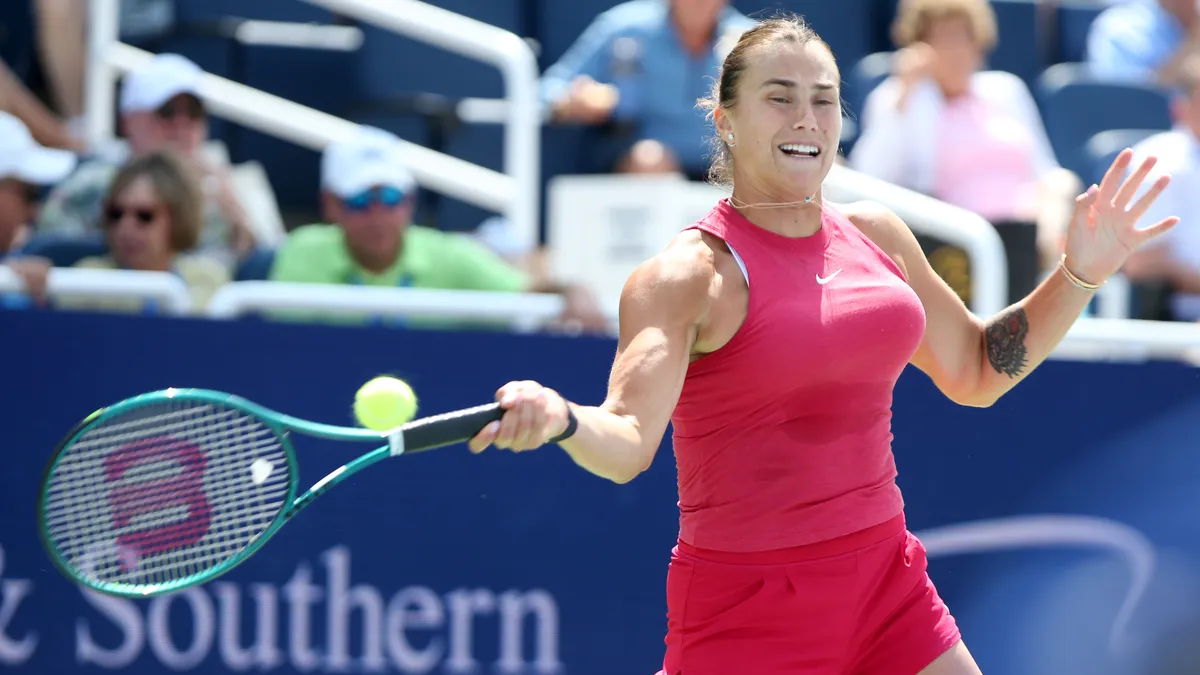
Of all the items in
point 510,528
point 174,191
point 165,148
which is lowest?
point 510,528

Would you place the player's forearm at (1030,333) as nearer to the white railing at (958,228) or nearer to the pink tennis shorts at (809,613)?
the pink tennis shorts at (809,613)

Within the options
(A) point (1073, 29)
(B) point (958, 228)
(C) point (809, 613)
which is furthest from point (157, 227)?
(A) point (1073, 29)

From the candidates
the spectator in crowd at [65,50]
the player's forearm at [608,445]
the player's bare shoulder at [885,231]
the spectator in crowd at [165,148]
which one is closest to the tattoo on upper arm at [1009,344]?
the player's bare shoulder at [885,231]

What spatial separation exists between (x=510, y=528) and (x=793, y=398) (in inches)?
77.7

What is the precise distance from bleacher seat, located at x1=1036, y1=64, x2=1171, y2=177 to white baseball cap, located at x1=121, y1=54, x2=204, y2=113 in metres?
3.32

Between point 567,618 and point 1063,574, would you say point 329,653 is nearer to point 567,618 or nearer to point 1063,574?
point 567,618

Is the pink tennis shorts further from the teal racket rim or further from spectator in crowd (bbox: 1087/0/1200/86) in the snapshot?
spectator in crowd (bbox: 1087/0/1200/86)

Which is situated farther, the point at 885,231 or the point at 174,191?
the point at 174,191

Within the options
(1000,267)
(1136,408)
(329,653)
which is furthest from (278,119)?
(1136,408)

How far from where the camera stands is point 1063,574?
482 cm

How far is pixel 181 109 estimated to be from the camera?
5.49 m

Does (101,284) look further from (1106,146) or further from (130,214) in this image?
(1106,146)

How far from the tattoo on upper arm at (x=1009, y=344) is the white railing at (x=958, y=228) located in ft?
5.37

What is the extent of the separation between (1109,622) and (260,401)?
2.54m
